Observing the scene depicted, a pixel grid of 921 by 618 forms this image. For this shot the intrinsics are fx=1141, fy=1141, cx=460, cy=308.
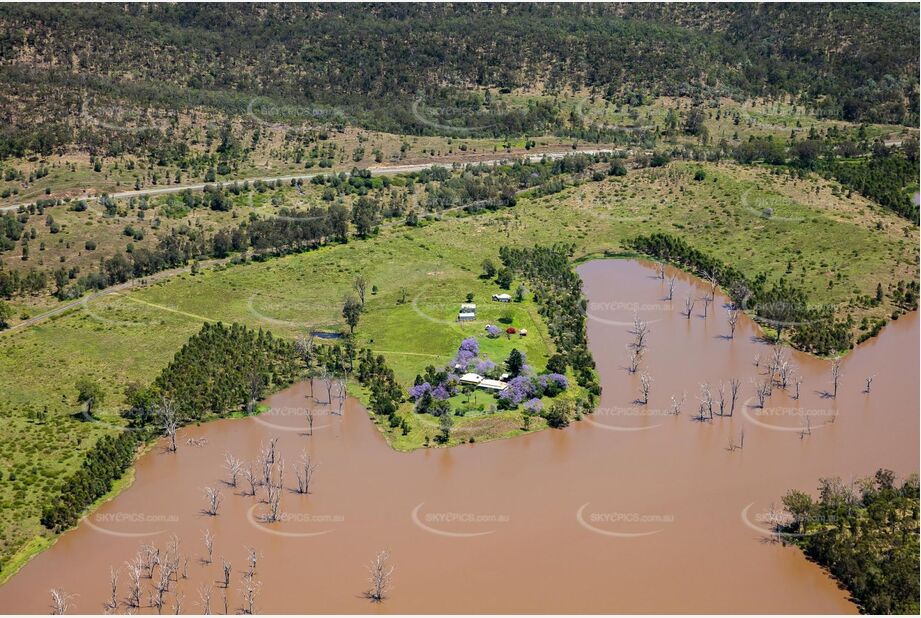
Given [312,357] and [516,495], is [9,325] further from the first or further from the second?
[516,495]

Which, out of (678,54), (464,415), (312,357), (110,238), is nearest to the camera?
(464,415)

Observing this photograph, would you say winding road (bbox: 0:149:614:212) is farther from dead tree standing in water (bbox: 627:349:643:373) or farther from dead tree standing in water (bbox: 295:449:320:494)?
dead tree standing in water (bbox: 295:449:320:494)

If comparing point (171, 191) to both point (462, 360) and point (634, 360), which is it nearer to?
point (462, 360)

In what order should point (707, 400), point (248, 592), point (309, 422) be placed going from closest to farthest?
1. point (248, 592)
2. point (309, 422)
3. point (707, 400)

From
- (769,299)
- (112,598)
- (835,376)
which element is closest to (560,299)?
(769,299)

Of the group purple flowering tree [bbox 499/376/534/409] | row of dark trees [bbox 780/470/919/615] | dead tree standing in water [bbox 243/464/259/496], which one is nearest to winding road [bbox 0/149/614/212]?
dead tree standing in water [bbox 243/464/259/496]

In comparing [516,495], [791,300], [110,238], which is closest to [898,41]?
[791,300]
